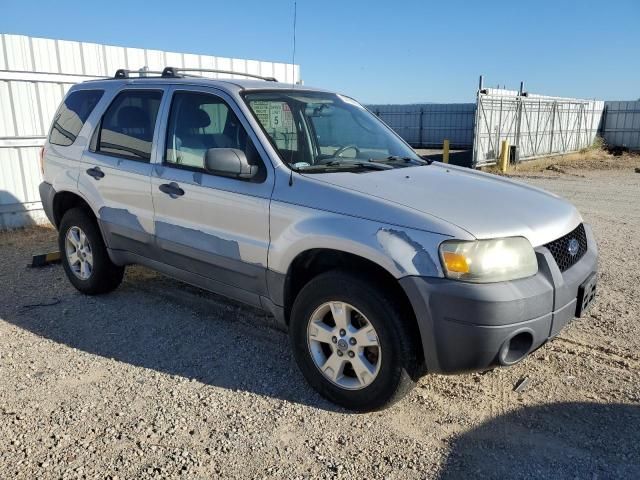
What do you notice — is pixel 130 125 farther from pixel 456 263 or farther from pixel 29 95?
pixel 29 95

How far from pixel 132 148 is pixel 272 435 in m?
2.66

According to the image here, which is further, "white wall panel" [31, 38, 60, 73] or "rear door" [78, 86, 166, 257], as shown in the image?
"white wall panel" [31, 38, 60, 73]

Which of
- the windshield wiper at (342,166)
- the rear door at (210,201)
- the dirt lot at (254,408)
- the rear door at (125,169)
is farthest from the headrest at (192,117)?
the dirt lot at (254,408)

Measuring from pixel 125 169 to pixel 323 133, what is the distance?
1687 mm

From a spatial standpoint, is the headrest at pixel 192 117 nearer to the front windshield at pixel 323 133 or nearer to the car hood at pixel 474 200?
the front windshield at pixel 323 133

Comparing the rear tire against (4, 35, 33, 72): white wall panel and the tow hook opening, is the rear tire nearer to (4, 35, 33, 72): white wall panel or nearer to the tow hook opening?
the tow hook opening

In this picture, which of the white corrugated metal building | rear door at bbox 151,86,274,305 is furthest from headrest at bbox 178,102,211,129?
the white corrugated metal building

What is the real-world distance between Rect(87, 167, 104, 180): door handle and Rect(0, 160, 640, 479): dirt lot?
1198 millimetres

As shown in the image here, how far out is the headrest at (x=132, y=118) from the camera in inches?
174

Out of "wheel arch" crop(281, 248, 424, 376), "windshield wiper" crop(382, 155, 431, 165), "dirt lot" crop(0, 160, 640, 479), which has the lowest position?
"dirt lot" crop(0, 160, 640, 479)

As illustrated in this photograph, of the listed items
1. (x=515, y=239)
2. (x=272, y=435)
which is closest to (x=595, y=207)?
(x=515, y=239)

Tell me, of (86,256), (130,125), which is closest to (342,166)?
(130,125)

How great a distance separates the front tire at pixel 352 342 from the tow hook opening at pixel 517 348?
1.57 ft

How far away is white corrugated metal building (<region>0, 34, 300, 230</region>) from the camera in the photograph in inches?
319
